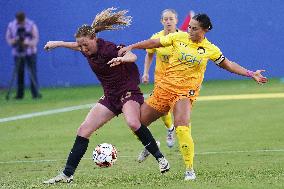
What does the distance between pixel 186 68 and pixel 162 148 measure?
4.10 meters

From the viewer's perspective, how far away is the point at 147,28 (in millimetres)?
32906

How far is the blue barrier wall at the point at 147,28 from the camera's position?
108 feet

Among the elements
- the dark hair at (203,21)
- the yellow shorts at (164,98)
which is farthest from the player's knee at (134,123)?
the dark hair at (203,21)

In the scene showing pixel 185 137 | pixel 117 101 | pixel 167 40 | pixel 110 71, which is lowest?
pixel 185 137

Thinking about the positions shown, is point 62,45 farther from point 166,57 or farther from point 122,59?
point 166,57

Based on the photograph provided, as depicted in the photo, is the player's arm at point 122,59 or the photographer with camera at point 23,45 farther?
the photographer with camera at point 23,45

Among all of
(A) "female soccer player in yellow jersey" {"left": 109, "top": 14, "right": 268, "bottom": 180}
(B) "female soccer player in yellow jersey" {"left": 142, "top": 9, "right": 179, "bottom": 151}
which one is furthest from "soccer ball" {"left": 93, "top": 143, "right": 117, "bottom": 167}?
(B) "female soccer player in yellow jersey" {"left": 142, "top": 9, "right": 179, "bottom": 151}

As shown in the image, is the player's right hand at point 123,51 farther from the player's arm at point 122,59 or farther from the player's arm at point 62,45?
the player's arm at point 62,45

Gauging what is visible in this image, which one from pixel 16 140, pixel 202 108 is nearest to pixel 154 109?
pixel 16 140

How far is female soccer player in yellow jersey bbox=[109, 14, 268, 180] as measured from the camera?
489 inches

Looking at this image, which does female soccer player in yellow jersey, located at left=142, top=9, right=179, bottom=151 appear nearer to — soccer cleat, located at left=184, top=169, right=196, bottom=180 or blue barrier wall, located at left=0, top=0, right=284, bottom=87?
soccer cleat, located at left=184, top=169, right=196, bottom=180

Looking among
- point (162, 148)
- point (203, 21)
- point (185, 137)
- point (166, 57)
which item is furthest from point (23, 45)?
point (185, 137)

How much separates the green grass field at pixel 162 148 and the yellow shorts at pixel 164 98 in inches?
36.5

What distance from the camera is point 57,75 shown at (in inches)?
1303
